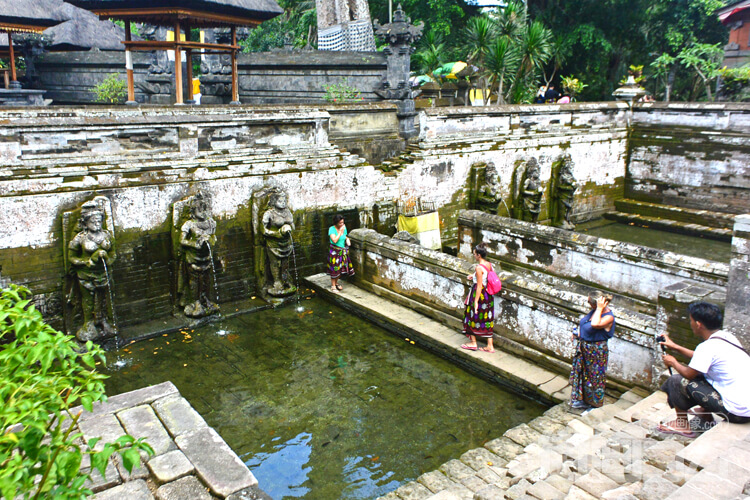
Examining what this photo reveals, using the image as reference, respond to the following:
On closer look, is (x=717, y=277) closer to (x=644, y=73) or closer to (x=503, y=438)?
(x=503, y=438)

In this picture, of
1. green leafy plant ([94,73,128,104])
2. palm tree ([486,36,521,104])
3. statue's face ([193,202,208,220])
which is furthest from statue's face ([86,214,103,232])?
palm tree ([486,36,521,104])

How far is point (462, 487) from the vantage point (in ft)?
15.5

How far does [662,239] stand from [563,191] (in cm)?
261

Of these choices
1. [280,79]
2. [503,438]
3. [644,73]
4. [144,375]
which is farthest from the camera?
[644,73]

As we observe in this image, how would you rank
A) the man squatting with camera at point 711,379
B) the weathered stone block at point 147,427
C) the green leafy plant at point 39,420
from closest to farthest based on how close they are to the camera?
the green leafy plant at point 39,420, the man squatting with camera at point 711,379, the weathered stone block at point 147,427

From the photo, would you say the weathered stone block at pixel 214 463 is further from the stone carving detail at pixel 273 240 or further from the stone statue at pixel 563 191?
the stone statue at pixel 563 191

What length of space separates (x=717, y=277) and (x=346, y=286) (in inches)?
216

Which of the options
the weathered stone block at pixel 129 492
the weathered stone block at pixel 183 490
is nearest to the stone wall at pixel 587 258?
the weathered stone block at pixel 183 490

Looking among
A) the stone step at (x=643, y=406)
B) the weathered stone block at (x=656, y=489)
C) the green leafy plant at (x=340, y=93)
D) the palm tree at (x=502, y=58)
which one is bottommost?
the stone step at (x=643, y=406)

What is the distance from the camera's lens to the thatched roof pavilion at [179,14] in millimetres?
10297

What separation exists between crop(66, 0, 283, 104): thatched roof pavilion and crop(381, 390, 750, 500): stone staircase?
887cm

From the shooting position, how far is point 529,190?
1298cm

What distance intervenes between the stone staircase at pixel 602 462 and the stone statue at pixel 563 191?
853 centimetres

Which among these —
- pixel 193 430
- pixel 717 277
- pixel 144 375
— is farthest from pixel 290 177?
pixel 717 277
